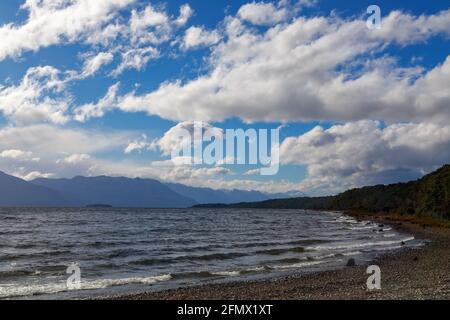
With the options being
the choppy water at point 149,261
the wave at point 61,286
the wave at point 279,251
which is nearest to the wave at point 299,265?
the choppy water at point 149,261

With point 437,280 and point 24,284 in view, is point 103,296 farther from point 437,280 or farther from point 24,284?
point 437,280

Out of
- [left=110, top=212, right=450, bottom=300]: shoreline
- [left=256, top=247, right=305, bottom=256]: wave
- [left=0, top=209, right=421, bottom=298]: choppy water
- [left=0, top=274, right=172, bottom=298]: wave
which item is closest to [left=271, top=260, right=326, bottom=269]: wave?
[left=0, top=209, right=421, bottom=298]: choppy water

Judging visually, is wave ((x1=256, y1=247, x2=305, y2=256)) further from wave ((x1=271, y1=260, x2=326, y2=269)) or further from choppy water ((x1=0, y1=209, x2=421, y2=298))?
wave ((x1=271, y1=260, x2=326, y2=269))

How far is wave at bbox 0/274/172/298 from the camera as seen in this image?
1022 inches

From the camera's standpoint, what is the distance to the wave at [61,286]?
26.0 m

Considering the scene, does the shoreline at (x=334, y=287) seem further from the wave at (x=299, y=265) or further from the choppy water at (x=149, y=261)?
the wave at (x=299, y=265)

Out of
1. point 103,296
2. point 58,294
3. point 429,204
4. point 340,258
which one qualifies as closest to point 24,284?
point 58,294

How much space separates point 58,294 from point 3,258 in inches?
700

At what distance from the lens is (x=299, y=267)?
37812 mm

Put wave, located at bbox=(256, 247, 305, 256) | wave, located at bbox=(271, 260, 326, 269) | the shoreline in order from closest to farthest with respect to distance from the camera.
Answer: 1. the shoreline
2. wave, located at bbox=(271, 260, 326, 269)
3. wave, located at bbox=(256, 247, 305, 256)

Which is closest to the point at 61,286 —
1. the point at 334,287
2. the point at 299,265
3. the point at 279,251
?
the point at 334,287
